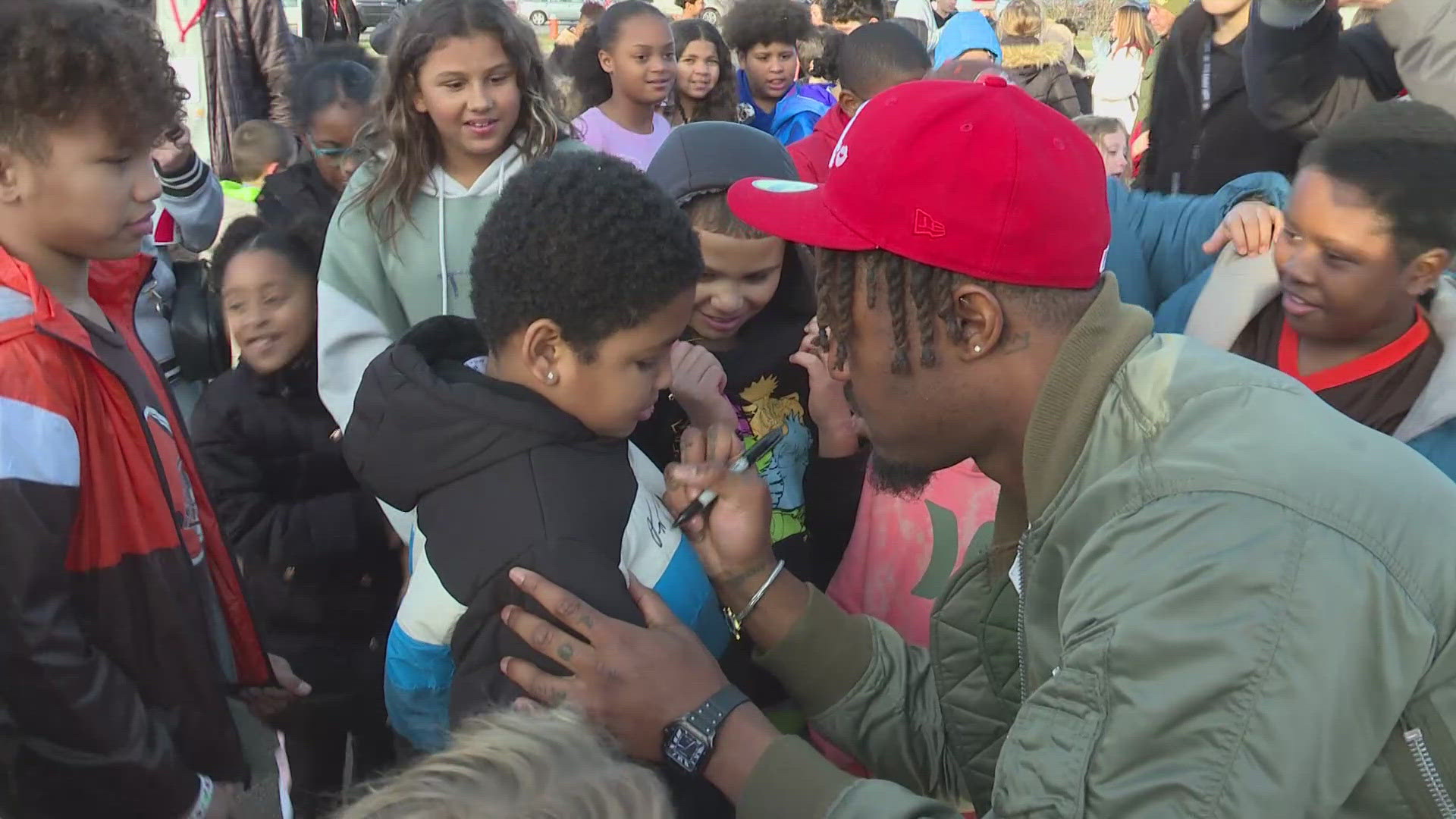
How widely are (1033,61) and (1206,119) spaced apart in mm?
3128

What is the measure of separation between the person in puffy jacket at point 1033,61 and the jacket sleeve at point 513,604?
21.7ft

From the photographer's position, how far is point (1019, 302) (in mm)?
1533

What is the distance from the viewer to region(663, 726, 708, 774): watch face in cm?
155

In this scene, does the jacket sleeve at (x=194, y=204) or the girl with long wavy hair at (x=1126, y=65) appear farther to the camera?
the girl with long wavy hair at (x=1126, y=65)

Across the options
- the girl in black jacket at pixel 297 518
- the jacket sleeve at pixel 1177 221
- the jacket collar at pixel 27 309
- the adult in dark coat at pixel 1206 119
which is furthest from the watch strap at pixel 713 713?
the adult in dark coat at pixel 1206 119

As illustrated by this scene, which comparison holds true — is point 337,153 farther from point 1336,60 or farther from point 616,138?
point 1336,60

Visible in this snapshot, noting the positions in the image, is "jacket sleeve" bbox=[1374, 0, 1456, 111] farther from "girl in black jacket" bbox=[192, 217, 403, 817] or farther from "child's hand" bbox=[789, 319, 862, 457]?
"girl in black jacket" bbox=[192, 217, 403, 817]

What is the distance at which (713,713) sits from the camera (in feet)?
5.11

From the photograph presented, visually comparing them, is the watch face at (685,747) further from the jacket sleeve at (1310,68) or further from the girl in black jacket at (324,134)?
the jacket sleeve at (1310,68)

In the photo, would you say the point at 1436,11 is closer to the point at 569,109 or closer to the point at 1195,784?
the point at 1195,784

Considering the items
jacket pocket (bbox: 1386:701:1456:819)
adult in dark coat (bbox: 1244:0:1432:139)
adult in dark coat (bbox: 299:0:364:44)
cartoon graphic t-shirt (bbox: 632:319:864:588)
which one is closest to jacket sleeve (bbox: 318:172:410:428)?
cartoon graphic t-shirt (bbox: 632:319:864:588)

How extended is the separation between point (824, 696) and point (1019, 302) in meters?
0.80

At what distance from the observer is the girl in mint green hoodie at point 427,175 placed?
271 cm

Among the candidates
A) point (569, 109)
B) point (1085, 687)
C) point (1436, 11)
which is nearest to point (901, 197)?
point (1085, 687)
